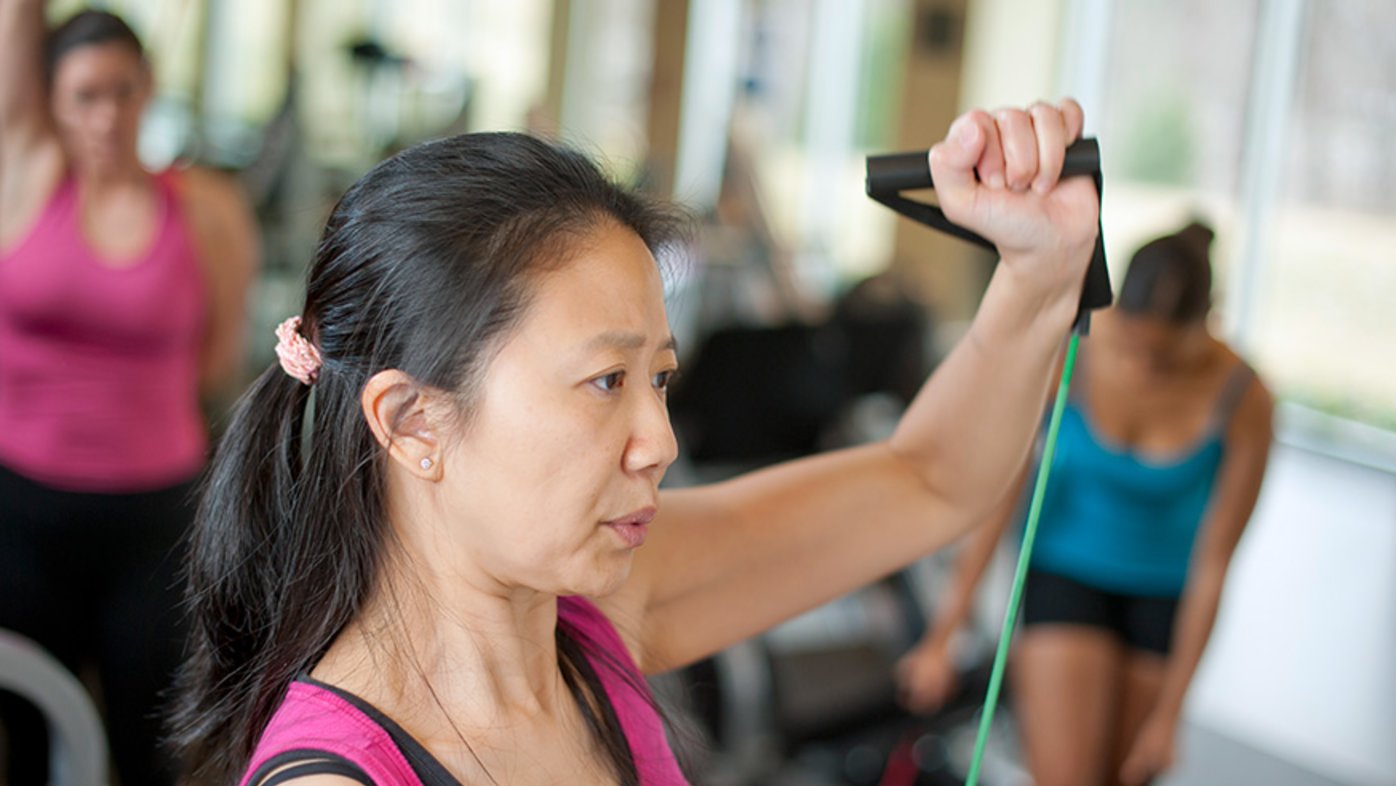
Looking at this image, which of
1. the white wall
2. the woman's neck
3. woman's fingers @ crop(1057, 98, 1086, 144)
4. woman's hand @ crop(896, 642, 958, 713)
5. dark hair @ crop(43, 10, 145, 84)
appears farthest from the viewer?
the white wall

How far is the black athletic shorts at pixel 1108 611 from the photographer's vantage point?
2824 millimetres

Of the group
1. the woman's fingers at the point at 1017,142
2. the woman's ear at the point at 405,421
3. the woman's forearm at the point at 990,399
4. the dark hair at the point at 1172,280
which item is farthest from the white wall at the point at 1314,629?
the woman's ear at the point at 405,421

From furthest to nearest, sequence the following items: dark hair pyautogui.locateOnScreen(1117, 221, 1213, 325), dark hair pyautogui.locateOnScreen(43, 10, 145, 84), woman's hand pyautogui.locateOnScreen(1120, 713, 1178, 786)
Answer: woman's hand pyautogui.locateOnScreen(1120, 713, 1178, 786)
dark hair pyautogui.locateOnScreen(1117, 221, 1213, 325)
dark hair pyautogui.locateOnScreen(43, 10, 145, 84)

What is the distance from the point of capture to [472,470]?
36.4 inches

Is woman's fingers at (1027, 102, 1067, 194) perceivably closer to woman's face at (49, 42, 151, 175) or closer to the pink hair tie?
the pink hair tie

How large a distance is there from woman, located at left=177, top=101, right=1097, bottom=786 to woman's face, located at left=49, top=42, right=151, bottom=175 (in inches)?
57.8

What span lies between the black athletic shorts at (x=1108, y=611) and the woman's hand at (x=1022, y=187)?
1.83 m

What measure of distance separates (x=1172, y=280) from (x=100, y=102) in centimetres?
184

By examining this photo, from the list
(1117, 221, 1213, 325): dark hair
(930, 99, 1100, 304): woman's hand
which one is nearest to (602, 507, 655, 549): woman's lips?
(930, 99, 1100, 304): woman's hand

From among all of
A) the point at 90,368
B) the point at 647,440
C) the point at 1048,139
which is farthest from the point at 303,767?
the point at 90,368

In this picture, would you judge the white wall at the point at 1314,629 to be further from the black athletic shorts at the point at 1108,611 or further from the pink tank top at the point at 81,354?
the pink tank top at the point at 81,354

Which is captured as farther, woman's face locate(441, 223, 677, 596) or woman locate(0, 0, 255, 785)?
woman locate(0, 0, 255, 785)

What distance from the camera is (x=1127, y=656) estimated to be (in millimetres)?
2879

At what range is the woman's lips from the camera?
934 mm
